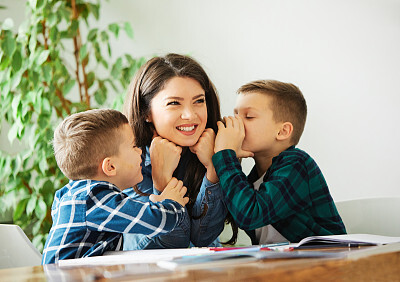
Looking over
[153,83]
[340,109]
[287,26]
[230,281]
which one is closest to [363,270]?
[230,281]

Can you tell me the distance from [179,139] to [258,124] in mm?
241

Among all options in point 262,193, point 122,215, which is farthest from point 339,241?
point 122,215

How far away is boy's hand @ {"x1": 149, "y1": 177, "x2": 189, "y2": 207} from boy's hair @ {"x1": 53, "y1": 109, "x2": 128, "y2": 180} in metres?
0.16

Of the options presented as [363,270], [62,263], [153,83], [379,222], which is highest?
[153,83]

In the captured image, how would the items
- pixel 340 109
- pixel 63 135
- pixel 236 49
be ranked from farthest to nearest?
pixel 236 49 < pixel 340 109 < pixel 63 135

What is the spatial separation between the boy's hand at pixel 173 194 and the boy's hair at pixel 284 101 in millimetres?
377

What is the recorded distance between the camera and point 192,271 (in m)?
0.60

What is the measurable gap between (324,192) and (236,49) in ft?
5.88

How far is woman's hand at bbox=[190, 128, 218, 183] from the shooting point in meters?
1.35

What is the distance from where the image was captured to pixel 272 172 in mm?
1327

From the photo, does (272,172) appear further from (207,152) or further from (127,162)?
(127,162)

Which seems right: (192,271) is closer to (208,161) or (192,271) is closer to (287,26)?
(208,161)

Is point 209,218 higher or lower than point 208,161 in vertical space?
lower

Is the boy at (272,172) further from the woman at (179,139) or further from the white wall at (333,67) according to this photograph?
the white wall at (333,67)
